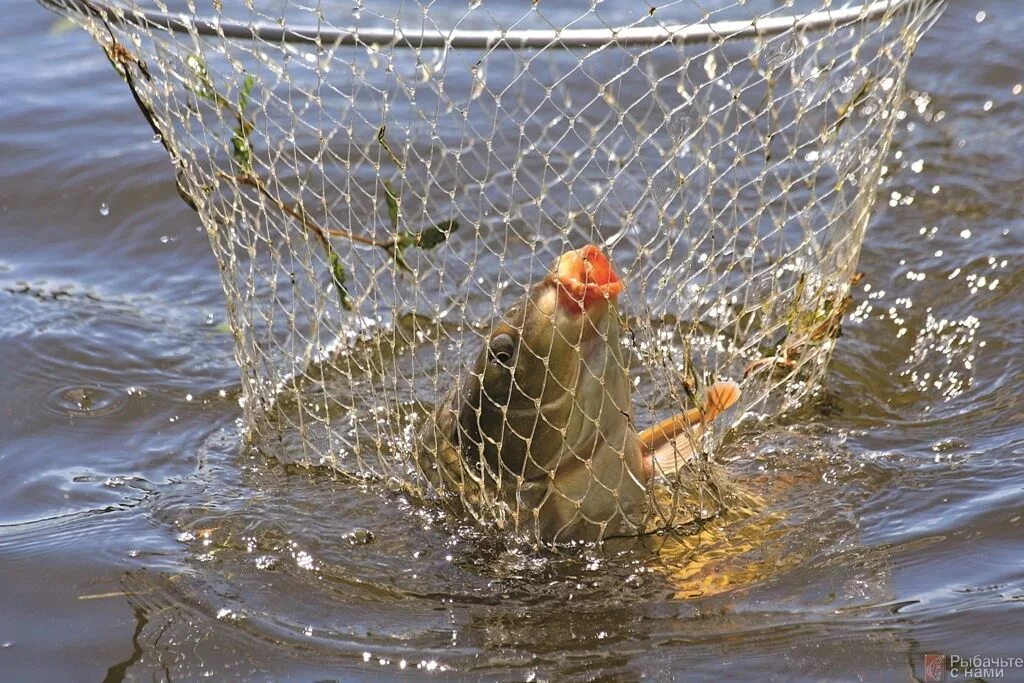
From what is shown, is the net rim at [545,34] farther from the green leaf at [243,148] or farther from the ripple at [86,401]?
the ripple at [86,401]

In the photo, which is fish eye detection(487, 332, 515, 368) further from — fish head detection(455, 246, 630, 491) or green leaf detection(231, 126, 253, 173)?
green leaf detection(231, 126, 253, 173)

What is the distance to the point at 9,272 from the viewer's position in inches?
246

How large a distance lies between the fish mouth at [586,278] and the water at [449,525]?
939 millimetres

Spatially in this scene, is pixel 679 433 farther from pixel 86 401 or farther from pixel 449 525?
pixel 86 401

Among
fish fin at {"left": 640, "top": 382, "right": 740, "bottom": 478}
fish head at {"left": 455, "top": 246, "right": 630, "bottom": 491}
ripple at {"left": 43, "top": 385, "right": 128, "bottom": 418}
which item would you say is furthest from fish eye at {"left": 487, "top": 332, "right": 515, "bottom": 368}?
ripple at {"left": 43, "top": 385, "right": 128, "bottom": 418}

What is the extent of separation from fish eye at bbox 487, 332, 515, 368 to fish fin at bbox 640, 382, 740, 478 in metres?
0.55

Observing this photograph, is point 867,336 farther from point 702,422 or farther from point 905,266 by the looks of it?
point 702,422

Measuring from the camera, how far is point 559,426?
3723 millimetres

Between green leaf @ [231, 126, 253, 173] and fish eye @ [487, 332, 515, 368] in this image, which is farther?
green leaf @ [231, 126, 253, 173]

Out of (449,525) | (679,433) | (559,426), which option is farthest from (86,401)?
(679,433)

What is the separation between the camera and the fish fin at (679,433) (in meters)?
3.96

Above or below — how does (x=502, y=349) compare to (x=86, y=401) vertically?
below

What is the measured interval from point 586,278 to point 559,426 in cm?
50

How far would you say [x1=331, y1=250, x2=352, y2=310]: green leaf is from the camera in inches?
170
